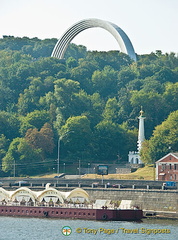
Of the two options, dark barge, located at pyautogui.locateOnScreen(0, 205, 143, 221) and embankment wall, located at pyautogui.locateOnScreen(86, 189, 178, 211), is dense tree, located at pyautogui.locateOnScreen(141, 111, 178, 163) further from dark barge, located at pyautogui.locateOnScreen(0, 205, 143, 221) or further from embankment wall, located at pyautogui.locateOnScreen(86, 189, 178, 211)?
dark barge, located at pyautogui.locateOnScreen(0, 205, 143, 221)

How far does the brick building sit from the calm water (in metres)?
44.9

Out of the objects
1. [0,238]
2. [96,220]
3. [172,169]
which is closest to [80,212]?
[96,220]

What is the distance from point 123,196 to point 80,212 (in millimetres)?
15344

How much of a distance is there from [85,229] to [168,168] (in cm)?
6009

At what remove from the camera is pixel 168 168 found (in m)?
177

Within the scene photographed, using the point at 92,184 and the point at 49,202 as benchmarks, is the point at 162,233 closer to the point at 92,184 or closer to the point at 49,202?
the point at 49,202

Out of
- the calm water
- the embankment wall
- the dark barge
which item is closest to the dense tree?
the embankment wall

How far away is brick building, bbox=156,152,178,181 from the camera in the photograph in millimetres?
175250

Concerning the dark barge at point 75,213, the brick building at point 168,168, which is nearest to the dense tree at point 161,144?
the brick building at point 168,168

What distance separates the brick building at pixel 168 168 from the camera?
175250 mm

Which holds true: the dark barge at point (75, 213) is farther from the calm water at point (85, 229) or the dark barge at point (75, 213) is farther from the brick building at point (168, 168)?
the brick building at point (168, 168)

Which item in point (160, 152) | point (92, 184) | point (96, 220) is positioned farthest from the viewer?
point (160, 152)

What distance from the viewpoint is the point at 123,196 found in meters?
146

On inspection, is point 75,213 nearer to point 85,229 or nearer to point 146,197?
point 85,229
